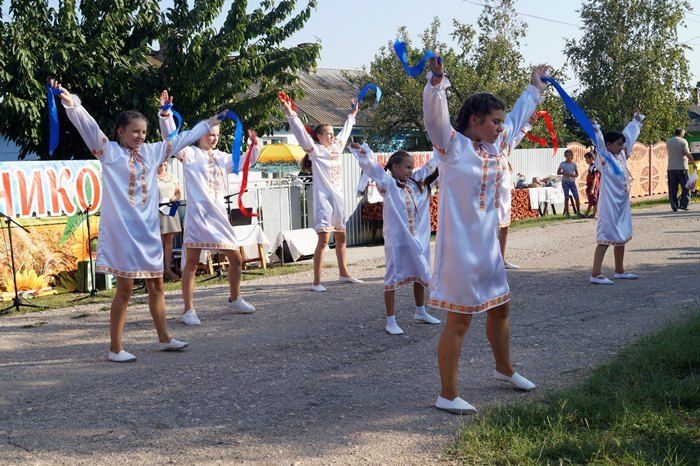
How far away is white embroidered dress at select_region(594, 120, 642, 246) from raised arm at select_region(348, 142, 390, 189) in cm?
326

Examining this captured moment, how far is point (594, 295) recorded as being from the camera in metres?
8.45

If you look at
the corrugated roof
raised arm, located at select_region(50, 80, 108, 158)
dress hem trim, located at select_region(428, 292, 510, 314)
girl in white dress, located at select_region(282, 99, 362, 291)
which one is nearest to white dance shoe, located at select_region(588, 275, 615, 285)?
girl in white dress, located at select_region(282, 99, 362, 291)

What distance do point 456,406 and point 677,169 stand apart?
55.8ft

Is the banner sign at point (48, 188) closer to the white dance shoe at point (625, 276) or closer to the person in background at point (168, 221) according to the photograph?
the person in background at point (168, 221)

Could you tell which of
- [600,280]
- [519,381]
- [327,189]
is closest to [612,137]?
[600,280]

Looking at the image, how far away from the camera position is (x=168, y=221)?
1118 cm

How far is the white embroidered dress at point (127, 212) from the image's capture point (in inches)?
237

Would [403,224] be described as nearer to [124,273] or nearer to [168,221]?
[124,273]

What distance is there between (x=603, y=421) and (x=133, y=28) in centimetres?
1440

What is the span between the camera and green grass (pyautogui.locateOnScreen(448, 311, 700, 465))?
3.82 m

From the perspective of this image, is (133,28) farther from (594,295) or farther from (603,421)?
(603,421)

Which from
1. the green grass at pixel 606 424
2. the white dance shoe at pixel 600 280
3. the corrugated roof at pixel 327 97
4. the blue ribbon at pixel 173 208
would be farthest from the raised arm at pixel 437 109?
the corrugated roof at pixel 327 97

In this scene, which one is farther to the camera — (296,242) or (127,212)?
(296,242)

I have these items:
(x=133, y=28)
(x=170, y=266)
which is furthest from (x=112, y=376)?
(x=133, y=28)
